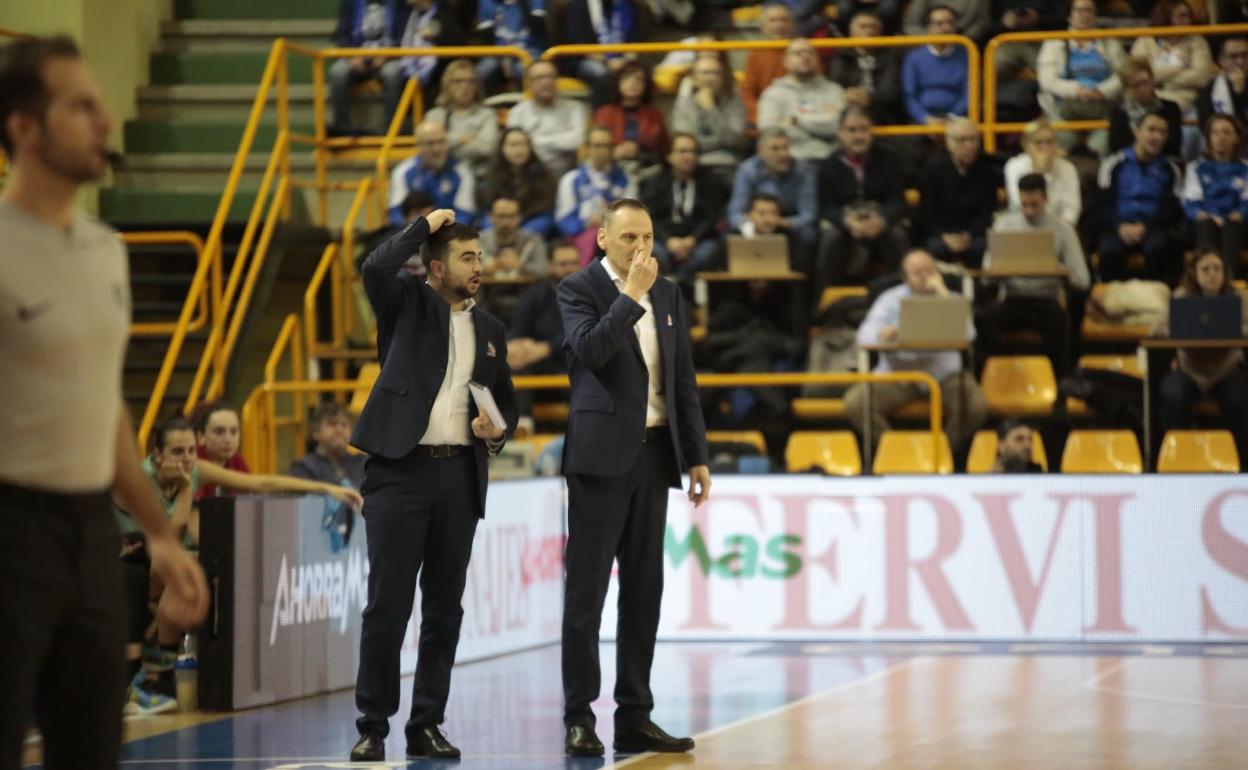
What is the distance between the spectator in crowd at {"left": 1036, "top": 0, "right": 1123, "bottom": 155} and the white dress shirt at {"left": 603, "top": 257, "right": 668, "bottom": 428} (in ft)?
30.9

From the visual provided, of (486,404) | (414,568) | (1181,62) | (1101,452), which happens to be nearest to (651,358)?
Result: (486,404)

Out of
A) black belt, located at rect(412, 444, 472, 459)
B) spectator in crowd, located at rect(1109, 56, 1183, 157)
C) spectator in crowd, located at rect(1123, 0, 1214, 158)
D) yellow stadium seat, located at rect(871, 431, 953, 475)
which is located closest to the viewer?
black belt, located at rect(412, 444, 472, 459)

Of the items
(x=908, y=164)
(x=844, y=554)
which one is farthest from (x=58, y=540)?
(x=908, y=164)

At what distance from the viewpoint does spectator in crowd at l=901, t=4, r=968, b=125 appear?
1620 centimetres

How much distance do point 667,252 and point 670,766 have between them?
8.29 metres

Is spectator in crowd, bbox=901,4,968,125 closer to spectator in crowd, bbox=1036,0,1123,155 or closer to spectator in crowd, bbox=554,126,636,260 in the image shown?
spectator in crowd, bbox=1036,0,1123,155

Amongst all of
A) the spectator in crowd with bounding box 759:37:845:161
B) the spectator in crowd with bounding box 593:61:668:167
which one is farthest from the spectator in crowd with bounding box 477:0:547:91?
the spectator in crowd with bounding box 759:37:845:161

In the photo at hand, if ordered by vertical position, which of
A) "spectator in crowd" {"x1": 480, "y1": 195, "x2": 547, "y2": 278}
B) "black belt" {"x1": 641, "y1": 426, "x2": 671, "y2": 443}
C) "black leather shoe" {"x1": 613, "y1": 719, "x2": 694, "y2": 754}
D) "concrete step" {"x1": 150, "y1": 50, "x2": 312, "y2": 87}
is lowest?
"black leather shoe" {"x1": 613, "y1": 719, "x2": 694, "y2": 754}

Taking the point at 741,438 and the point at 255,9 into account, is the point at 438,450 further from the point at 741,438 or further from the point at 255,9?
the point at 255,9

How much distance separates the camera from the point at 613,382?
737 cm

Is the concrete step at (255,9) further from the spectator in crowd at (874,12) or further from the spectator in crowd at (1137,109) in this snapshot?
the spectator in crowd at (1137,109)

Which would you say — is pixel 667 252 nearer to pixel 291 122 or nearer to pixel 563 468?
pixel 291 122

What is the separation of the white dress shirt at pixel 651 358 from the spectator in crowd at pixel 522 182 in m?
8.10

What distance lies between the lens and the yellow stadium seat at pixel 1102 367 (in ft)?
46.1
